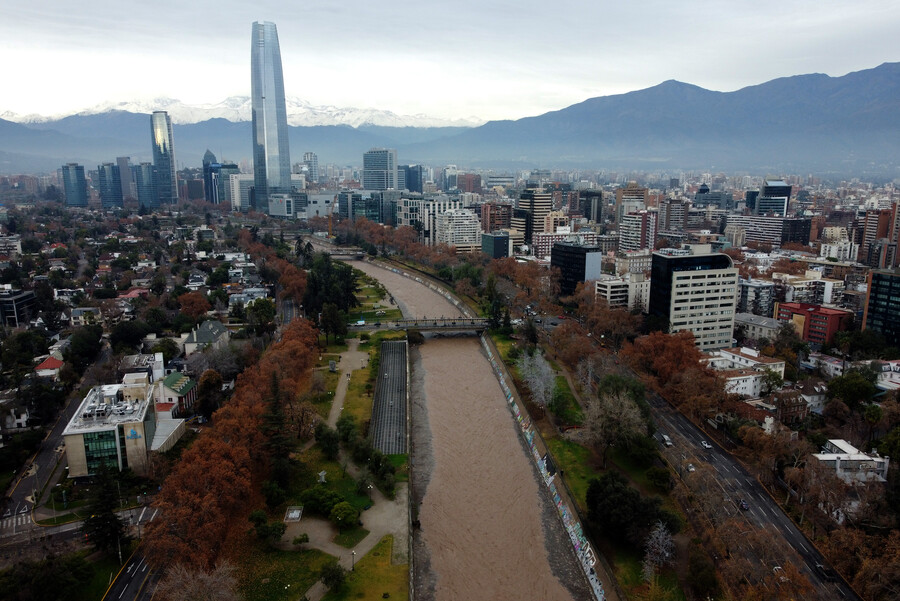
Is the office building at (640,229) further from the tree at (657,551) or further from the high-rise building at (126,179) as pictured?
the high-rise building at (126,179)

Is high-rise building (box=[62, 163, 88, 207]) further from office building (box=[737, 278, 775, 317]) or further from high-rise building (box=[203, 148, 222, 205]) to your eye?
office building (box=[737, 278, 775, 317])

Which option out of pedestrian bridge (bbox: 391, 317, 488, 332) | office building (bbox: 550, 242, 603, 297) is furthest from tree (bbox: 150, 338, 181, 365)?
office building (bbox: 550, 242, 603, 297)

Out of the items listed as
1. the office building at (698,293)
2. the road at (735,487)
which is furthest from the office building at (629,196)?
the road at (735,487)

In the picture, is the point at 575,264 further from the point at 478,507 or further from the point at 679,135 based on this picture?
the point at 679,135

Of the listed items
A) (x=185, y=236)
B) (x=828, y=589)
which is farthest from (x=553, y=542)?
(x=185, y=236)

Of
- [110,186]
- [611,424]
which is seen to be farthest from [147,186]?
[611,424]

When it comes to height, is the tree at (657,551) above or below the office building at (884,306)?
below
